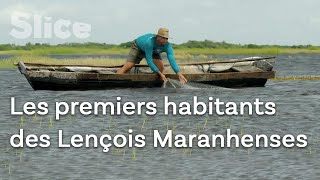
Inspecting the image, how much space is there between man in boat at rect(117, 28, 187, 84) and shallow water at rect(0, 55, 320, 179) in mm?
790

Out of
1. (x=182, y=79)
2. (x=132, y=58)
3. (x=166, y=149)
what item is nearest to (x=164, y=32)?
(x=182, y=79)

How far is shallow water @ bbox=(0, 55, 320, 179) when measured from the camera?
13.1m

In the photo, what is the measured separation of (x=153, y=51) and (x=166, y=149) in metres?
9.63

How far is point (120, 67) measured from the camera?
27328 mm

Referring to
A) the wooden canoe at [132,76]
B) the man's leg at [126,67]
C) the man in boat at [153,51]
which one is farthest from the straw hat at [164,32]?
the man's leg at [126,67]

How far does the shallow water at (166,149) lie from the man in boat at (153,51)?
790mm

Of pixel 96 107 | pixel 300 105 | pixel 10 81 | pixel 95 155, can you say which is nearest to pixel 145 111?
pixel 96 107

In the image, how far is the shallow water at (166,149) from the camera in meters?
13.1

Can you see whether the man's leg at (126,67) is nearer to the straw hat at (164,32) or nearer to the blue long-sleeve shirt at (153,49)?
the blue long-sleeve shirt at (153,49)

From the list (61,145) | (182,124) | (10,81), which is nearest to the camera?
(61,145)

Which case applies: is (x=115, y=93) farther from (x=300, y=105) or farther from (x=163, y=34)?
(x=300, y=105)

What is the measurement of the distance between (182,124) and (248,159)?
15.0 feet

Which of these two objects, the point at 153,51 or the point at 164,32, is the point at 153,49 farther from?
the point at 164,32

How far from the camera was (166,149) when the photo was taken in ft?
49.6
